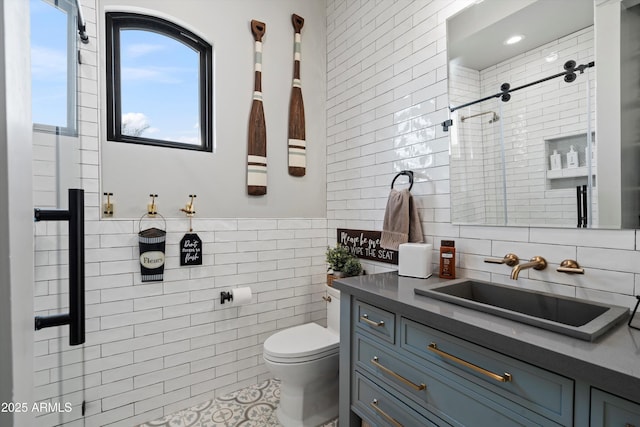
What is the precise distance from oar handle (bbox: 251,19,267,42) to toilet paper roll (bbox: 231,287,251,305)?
1887mm

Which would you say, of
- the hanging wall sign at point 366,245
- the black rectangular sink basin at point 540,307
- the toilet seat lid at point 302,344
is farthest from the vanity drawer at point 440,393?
the hanging wall sign at point 366,245

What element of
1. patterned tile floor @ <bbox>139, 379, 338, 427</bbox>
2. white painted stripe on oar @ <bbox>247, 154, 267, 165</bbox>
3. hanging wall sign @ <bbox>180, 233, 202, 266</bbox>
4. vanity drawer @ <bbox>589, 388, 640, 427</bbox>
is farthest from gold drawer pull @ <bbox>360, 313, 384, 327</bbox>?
white painted stripe on oar @ <bbox>247, 154, 267, 165</bbox>

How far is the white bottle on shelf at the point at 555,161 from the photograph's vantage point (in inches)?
54.7

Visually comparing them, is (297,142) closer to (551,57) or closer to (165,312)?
(165,312)

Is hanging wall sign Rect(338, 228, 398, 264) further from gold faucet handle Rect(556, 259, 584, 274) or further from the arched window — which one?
the arched window

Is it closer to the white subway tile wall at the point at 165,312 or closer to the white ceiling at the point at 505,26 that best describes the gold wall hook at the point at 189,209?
the white subway tile wall at the point at 165,312

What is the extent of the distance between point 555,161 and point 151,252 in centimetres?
223

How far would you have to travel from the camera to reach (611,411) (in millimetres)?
764

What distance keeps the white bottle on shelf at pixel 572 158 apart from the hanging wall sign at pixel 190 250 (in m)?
2.10

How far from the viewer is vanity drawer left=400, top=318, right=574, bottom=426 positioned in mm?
851

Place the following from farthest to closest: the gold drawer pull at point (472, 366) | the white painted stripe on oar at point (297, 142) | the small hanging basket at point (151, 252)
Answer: the white painted stripe on oar at point (297, 142) → the small hanging basket at point (151, 252) → the gold drawer pull at point (472, 366)

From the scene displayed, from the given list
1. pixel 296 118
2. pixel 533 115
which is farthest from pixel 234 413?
pixel 533 115

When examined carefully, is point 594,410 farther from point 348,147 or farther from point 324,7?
point 324,7

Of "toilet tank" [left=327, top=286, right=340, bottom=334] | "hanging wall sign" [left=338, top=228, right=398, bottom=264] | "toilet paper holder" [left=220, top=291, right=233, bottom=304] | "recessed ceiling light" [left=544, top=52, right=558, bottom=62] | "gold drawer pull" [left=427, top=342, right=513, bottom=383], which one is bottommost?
"toilet tank" [left=327, top=286, right=340, bottom=334]
